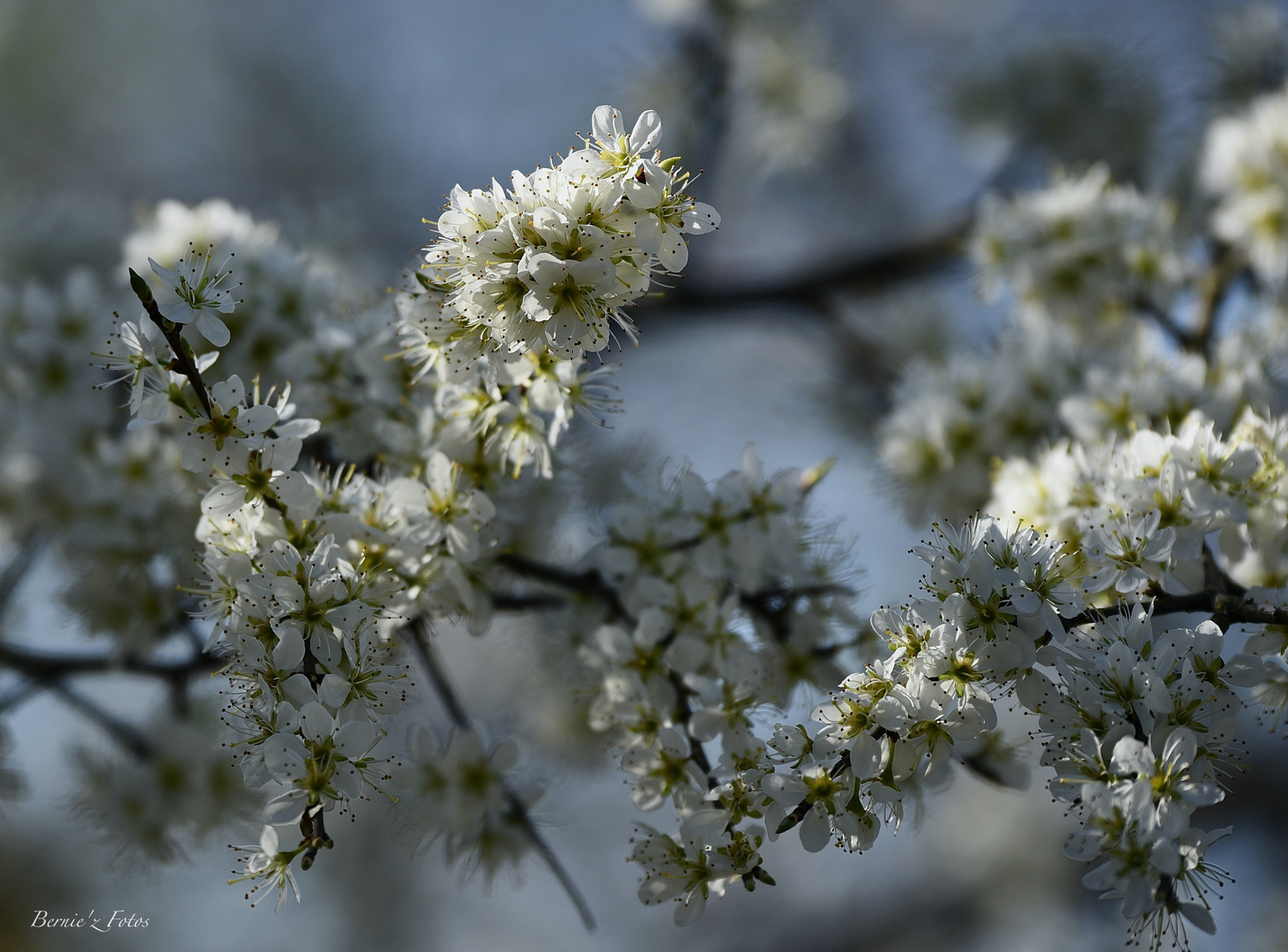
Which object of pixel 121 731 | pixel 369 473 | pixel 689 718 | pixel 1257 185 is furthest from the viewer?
pixel 1257 185

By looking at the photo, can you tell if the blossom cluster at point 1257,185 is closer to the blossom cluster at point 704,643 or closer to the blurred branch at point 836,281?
the blurred branch at point 836,281

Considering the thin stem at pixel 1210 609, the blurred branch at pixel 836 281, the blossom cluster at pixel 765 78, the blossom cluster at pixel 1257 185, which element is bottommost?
the thin stem at pixel 1210 609

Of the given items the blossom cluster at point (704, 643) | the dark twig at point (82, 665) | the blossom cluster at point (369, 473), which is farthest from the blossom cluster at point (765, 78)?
the dark twig at point (82, 665)

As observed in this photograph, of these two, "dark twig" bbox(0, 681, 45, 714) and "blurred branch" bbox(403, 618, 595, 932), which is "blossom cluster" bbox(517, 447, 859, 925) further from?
"dark twig" bbox(0, 681, 45, 714)

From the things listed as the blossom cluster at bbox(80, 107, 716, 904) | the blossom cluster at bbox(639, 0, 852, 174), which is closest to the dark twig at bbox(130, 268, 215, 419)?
the blossom cluster at bbox(80, 107, 716, 904)

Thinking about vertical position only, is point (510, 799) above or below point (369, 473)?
below

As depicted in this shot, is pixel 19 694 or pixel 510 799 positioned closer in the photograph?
pixel 510 799

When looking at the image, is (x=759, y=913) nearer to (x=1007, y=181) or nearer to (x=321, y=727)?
(x=1007, y=181)

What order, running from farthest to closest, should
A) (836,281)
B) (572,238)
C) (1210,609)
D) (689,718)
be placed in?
(836,281), (689,718), (1210,609), (572,238)

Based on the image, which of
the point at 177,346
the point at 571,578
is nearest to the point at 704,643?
the point at 571,578

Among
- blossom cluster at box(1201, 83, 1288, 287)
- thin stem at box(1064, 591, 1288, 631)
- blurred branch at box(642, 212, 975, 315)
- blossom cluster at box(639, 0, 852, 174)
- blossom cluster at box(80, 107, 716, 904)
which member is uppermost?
blossom cluster at box(639, 0, 852, 174)

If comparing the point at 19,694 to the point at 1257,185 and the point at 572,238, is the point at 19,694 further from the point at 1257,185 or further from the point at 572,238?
the point at 1257,185
